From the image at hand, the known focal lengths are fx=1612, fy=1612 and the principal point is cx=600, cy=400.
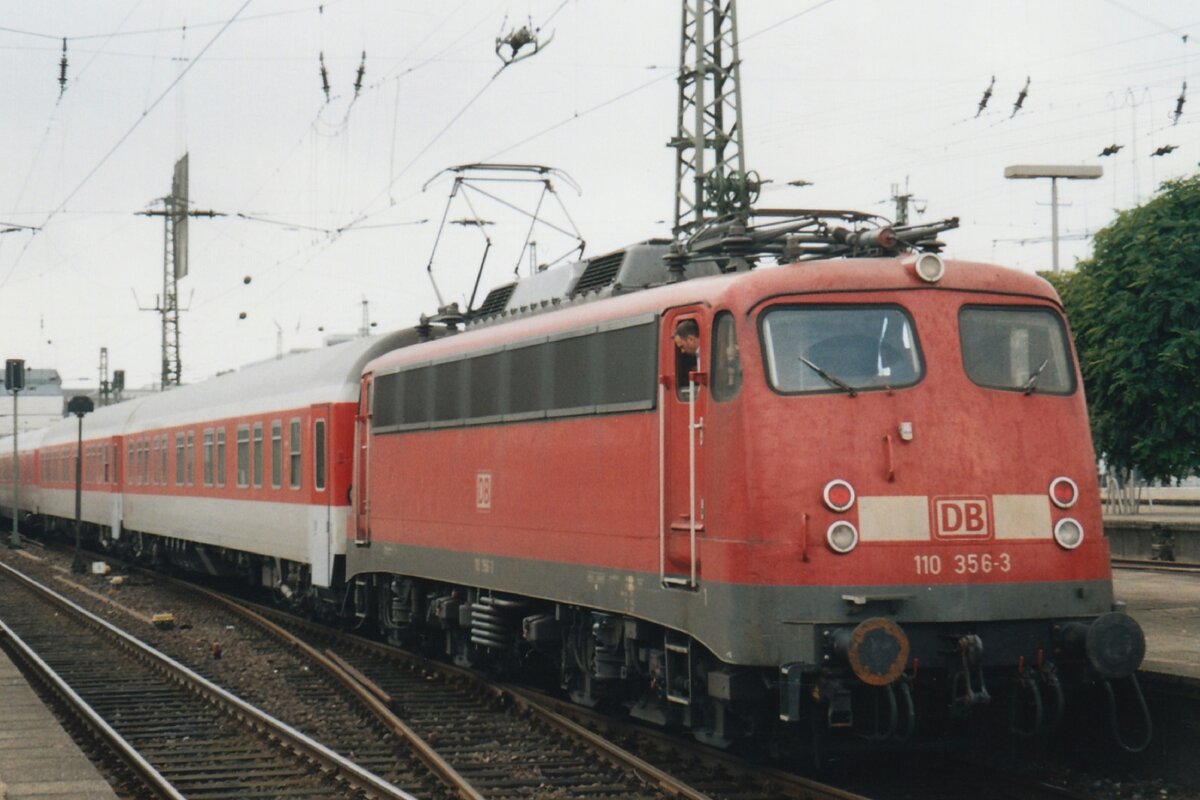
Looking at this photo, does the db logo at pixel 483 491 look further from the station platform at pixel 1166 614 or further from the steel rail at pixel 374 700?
the station platform at pixel 1166 614

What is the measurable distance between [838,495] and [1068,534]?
1561 mm

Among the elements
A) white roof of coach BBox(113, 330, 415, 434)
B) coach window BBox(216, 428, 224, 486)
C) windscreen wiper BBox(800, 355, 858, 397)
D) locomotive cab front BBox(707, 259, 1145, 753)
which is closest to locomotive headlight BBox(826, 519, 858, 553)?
locomotive cab front BBox(707, 259, 1145, 753)

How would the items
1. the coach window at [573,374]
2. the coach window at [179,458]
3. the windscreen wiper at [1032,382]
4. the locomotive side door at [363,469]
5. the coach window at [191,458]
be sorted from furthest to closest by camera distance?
the coach window at [179,458], the coach window at [191,458], the locomotive side door at [363,469], the coach window at [573,374], the windscreen wiper at [1032,382]

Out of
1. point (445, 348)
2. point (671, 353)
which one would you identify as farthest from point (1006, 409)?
point (445, 348)

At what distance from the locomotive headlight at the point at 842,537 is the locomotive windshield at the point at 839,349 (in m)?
0.86

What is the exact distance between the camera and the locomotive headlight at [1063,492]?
402 inches

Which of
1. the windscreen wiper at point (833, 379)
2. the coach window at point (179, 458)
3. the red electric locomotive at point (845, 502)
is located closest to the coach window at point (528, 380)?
the red electric locomotive at point (845, 502)

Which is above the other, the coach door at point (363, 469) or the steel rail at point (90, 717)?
the coach door at point (363, 469)

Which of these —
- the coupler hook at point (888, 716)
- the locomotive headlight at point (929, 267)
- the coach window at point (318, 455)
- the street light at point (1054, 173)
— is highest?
the street light at point (1054, 173)

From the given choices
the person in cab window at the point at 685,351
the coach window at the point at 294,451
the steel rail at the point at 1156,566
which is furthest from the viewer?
the steel rail at the point at 1156,566

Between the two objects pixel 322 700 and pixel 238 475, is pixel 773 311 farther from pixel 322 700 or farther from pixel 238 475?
pixel 238 475

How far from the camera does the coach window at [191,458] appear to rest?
27.6 metres

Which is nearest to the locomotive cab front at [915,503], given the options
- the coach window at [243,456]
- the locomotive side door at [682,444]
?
the locomotive side door at [682,444]

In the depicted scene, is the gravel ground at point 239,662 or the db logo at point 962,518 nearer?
the db logo at point 962,518
